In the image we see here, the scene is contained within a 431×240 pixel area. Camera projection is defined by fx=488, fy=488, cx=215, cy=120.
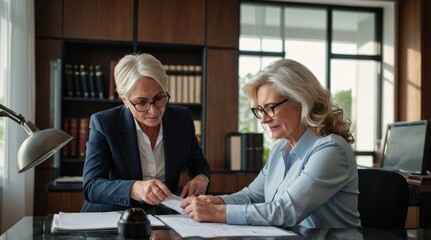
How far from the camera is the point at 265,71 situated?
1.77 m

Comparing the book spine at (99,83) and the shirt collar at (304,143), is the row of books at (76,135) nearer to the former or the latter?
the book spine at (99,83)

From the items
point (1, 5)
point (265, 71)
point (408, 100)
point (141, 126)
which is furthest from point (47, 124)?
point (408, 100)

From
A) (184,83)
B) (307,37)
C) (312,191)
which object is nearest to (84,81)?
(184,83)

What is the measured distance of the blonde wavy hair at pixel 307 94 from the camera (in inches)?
67.4

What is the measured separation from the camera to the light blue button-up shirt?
1.52 metres

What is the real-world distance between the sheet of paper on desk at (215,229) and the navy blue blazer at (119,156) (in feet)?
1.13

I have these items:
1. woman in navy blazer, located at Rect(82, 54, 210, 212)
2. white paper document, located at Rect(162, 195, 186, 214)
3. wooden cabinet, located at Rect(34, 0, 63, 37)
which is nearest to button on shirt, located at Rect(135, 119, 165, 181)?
woman in navy blazer, located at Rect(82, 54, 210, 212)

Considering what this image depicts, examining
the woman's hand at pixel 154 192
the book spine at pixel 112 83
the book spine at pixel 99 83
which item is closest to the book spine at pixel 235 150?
the book spine at pixel 112 83

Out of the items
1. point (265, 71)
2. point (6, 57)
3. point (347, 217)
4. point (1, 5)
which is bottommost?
point (347, 217)

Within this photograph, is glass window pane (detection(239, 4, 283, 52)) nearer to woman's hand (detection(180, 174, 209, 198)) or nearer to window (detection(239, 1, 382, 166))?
window (detection(239, 1, 382, 166))

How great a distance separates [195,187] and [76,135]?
2.60 meters

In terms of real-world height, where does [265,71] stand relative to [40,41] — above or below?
below

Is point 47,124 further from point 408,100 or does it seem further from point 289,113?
point 408,100

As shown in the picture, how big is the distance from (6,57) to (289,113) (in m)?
2.55
